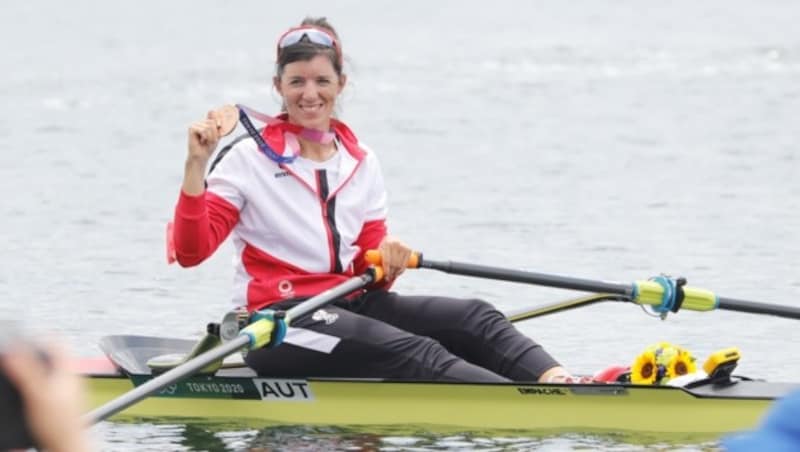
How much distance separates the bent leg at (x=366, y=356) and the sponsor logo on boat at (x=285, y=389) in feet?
0.11

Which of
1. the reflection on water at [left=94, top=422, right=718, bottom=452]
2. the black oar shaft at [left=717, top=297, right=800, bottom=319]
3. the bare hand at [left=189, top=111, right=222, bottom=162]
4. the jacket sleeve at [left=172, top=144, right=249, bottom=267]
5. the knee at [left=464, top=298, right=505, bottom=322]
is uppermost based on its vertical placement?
the bare hand at [left=189, top=111, right=222, bottom=162]

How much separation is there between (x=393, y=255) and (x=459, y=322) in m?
0.51

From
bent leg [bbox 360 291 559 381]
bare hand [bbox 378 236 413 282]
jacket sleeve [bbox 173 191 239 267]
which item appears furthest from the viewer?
bent leg [bbox 360 291 559 381]

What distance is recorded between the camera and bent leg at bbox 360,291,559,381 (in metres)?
7.82

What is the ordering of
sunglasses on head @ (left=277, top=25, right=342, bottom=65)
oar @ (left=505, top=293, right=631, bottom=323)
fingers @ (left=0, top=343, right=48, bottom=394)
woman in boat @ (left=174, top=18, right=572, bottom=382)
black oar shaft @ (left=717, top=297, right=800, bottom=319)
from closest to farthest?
fingers @ (left=0, top=343, right=48, bottom=394), woman in boat @ (left=174, top=18, right=572, bottom=382), sunglasses on head @ (left=277, top=25, right=342, bottom=65), black oar shaft @ (left=717, top=297, right=800, bottom=319), oar @ (left=505, top=293, right=631, bottom=323)

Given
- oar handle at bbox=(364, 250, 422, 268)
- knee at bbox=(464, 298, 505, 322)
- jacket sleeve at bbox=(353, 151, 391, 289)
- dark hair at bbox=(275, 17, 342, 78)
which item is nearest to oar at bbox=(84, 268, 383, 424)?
oar handle at bbox=(364, 250, 422, 268)

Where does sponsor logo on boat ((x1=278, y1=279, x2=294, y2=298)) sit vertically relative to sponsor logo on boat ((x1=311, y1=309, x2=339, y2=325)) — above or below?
above

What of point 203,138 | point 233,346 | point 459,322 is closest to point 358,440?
point 459,322

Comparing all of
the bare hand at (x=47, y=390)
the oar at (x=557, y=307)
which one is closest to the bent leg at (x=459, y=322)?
the oar at (x=557, y=307)

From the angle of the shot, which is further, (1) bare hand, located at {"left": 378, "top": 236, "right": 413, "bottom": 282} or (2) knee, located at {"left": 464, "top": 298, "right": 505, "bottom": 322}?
(2) knee, located at {"left": 464, "top": 298, "right": 505, "bottom": 322}

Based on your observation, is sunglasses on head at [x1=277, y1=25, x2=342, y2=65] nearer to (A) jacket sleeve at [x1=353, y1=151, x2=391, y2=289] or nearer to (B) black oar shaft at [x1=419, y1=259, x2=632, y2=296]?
(A) jacket sleeve at [x1=353, y1=151, x2=391, y2=289]

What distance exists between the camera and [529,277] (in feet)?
25.7

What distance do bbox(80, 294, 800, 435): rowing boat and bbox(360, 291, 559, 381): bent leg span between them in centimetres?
21

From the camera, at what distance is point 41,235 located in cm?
1548
